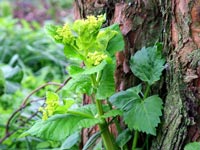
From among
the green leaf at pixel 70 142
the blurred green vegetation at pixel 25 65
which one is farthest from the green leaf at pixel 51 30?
the blurred green vegetation at pixel 25 65

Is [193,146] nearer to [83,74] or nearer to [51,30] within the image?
[83,74]

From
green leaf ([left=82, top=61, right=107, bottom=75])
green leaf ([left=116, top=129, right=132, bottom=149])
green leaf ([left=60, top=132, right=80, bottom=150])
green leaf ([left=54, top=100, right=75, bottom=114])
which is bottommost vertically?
green leaf ([left=60, top=132, right=80, bottom=150])

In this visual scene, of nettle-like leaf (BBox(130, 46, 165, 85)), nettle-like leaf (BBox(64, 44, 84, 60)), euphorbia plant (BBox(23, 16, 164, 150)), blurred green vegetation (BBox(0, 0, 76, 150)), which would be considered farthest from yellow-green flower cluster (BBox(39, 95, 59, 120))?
blurred green vegetation (BBox(0, 0, 76, 150))

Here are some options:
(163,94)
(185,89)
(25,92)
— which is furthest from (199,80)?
(25,92)

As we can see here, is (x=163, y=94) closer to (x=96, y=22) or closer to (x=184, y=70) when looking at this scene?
(x=184, y=70)

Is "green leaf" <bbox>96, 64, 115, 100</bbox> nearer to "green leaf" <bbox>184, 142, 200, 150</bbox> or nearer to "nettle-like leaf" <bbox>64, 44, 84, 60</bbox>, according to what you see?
"nettle-like leaf" <bbox>64, 44, 84, 60</bbox>
